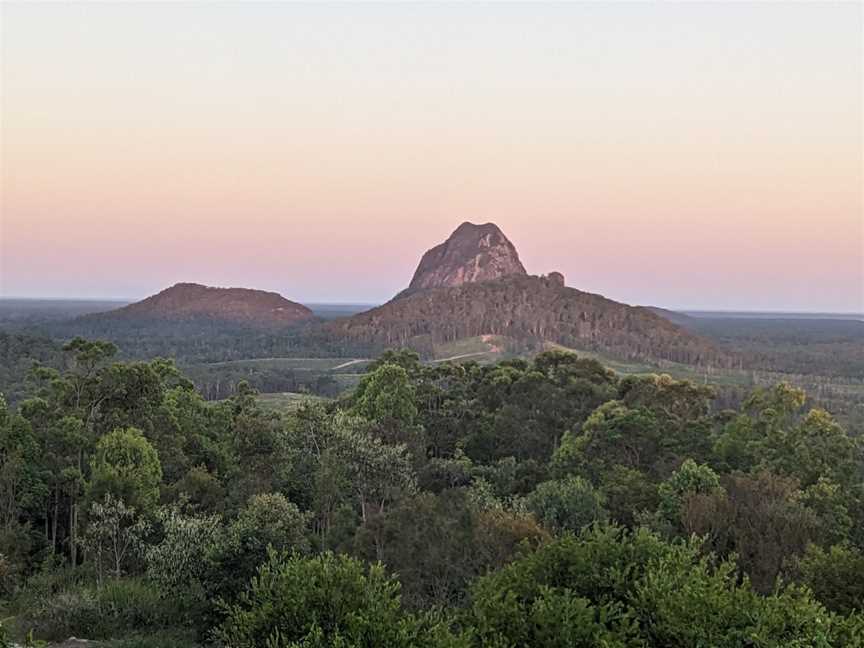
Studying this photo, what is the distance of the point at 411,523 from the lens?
30078 millimetres

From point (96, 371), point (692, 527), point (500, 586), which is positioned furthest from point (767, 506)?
point (96, 371)

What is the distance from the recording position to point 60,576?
33875 mm

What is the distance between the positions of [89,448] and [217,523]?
53.1ft

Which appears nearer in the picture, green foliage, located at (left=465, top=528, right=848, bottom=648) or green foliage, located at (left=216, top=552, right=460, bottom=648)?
green foliage, located at (left=465, top=528, right=848, bottom=648)

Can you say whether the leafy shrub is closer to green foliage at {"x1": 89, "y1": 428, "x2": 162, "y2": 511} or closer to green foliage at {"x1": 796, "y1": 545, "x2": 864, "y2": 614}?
green foliage at {"x1": 89, "y1": 428, "x2": 162, "y2": 511}

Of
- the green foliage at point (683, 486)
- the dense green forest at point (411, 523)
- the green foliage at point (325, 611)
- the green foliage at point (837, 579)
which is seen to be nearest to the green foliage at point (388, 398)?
the dense green forest at point (411, 523)

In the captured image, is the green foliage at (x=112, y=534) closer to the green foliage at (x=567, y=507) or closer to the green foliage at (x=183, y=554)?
the green foliage at (x=183, y=554)

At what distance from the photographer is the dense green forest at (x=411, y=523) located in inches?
595

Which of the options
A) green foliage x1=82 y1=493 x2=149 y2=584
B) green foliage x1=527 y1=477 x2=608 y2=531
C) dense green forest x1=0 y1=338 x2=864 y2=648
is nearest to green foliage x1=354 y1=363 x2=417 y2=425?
dense green forest x1=0 y1=338 x2=864 y2=648

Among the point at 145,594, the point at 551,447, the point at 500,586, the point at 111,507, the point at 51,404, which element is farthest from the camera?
the point at 551,447

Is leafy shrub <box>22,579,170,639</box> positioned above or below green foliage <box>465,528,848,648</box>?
below

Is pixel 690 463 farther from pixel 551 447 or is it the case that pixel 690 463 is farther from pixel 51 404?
pixel 51 404

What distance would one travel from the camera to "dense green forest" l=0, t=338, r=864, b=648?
15.1 m

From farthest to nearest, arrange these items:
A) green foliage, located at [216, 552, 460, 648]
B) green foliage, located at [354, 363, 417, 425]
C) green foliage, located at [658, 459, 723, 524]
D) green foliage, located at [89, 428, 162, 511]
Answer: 1. green foliage, located at [354, 363, 417, 425]
2. green foliage, located at [658, 459, 723, 524]
3. green foliage, located at [89, 428, 162, 511]
4. green foliage, located at [216, 552, 460, 648]
